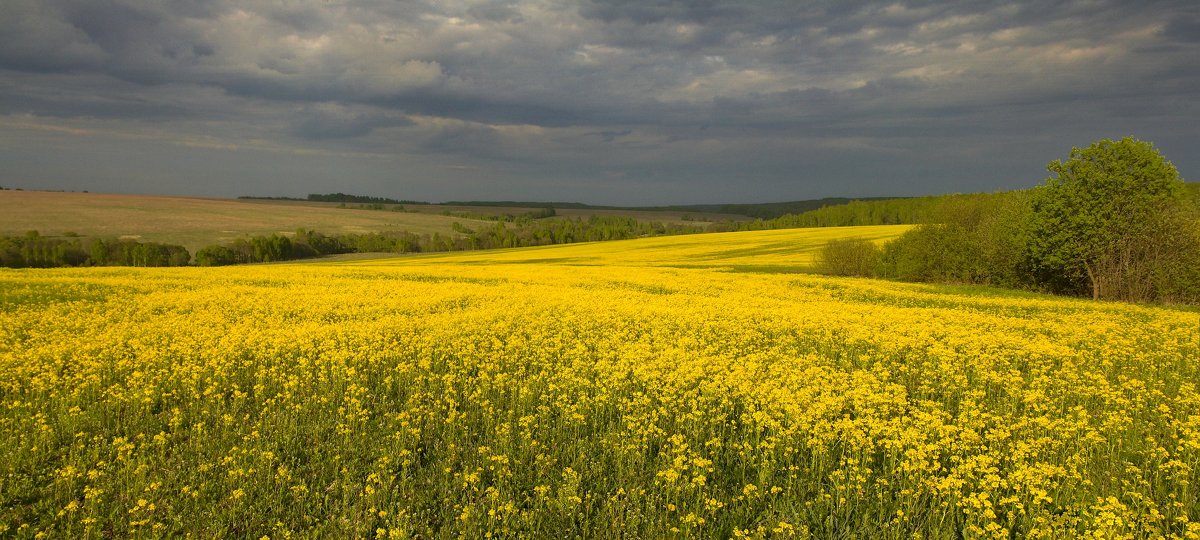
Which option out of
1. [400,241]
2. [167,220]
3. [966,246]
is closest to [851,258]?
[966,246]

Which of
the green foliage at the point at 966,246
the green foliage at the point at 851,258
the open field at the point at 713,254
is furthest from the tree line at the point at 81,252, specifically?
the green foliage at the point at 966,246

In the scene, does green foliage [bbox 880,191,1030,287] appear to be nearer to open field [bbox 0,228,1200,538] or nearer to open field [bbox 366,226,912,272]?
open field [bbox 366,226,912,272]

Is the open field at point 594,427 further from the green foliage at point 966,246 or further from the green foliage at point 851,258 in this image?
the green foliage at point 851,258

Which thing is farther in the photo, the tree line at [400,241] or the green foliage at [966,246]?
the tree line at [400,241]

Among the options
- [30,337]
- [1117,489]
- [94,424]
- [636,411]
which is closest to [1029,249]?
[1117,489]

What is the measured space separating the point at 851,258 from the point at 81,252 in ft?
250

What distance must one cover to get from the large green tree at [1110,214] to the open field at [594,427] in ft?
36.9

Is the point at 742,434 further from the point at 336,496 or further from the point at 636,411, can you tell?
the point at 336,496

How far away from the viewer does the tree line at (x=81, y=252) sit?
176ft

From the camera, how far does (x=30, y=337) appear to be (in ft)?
38.3

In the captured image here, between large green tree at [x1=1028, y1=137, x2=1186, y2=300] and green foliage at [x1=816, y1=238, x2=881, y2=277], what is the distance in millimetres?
10582

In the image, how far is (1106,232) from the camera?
23.5 m

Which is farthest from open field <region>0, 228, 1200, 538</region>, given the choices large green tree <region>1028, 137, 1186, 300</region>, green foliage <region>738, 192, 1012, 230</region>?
green foliage <region>738, 192, 1012, 230</region>

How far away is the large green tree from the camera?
23.0 meters
